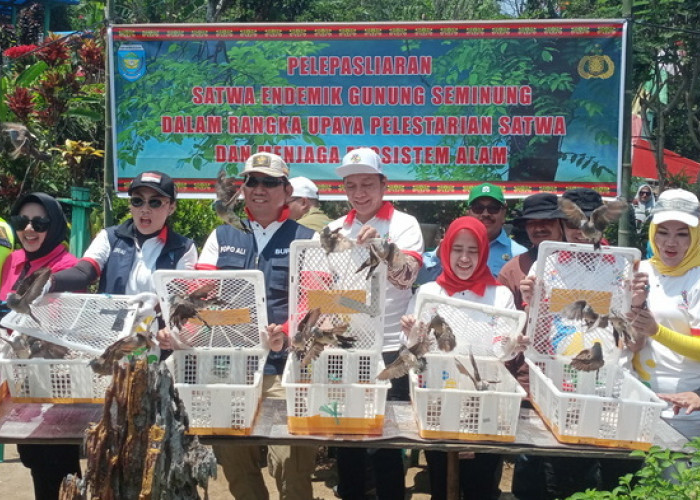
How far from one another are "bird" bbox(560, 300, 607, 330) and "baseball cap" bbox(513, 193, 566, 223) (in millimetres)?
965

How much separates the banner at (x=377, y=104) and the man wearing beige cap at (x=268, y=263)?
2684mm

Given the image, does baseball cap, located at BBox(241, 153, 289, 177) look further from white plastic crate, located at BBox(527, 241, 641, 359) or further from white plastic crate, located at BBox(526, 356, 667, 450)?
white plastic crate, located at BBox(526, 356, 667, 450)

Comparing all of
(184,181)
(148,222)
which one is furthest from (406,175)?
(148,222)

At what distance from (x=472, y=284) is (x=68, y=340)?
202 cm

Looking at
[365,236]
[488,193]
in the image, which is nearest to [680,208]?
[488,193]

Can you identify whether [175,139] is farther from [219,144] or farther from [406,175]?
[406,175]

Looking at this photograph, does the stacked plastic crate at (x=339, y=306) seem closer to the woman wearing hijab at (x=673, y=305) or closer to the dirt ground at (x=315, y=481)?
the woman wearing hijab at (x=673, y=305)

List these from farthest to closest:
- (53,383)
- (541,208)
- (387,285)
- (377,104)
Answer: (377,104) < (541,208) < (387,285) < (53,383)

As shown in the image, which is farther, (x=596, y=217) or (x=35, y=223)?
(x=35, y=223)

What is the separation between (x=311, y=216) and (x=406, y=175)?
1.33 meters

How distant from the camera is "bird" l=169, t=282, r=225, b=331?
3680 mm

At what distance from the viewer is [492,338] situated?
154 inches

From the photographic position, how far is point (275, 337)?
151 inches

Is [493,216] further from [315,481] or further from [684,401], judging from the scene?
[315,481]
